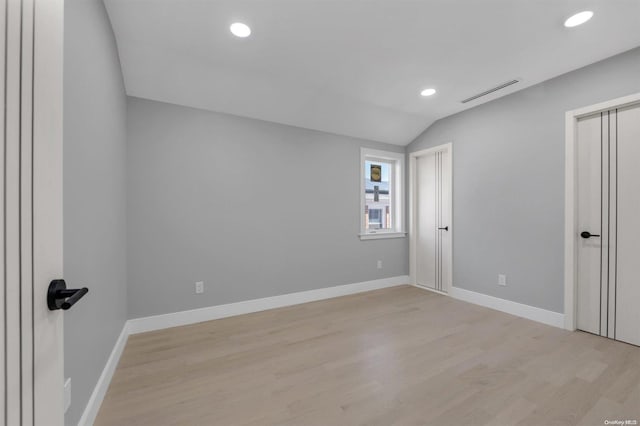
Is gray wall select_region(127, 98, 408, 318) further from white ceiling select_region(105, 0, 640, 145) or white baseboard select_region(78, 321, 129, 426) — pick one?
white baseboard select_region(78, 321, 129, 426)

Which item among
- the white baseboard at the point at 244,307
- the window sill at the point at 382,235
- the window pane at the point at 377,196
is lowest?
the white baseboard at the point at 244,307

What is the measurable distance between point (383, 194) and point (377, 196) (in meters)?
0.14

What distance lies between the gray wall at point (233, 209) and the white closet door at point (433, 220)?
0.93 metres

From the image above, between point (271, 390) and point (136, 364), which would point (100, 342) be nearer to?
point (136, 364)

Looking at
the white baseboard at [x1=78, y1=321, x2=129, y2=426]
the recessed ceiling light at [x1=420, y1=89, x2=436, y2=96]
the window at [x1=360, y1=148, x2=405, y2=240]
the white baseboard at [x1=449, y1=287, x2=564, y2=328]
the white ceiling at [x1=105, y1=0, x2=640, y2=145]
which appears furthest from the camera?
the window at [x1=360, y1=148, x2=405, y2=240]

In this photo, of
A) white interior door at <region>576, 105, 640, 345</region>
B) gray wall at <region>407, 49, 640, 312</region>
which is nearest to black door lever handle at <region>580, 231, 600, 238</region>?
white interior door at <region>576, 105, 640, 345</region>

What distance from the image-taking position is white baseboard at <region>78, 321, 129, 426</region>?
4.78 ft

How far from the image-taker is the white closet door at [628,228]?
7.93 ft

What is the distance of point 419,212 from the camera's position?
14.8ft

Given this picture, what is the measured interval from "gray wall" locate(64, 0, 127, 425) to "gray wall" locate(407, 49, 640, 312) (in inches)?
151

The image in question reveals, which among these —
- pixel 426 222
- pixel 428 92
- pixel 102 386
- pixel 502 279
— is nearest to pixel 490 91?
pixel 428 92

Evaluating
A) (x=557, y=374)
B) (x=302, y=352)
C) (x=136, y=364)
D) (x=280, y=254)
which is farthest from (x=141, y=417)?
(x=557, y=374)

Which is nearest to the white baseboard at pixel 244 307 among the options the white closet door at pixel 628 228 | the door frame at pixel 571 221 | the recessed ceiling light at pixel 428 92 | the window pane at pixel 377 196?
the window pane at pixel 377 196

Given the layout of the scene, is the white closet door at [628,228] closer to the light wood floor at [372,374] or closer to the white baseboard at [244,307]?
the light wood floor at [372,374]
